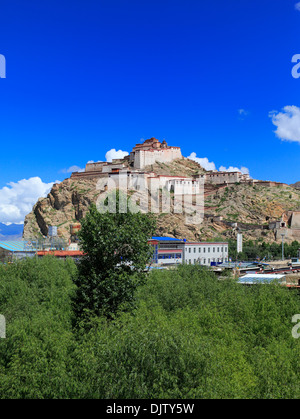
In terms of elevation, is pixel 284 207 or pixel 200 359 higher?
pixel 284 207

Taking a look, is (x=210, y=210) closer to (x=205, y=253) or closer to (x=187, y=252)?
(x=205, y=253)

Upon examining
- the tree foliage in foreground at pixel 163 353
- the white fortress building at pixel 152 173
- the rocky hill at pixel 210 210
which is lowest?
the tree foliage in foreground at pixel 163 353

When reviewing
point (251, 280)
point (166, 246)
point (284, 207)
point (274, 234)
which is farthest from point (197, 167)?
point (251, 280)

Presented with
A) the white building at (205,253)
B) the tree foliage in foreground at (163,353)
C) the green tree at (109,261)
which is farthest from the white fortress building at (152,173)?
the tree foliage in foreground at (163,353)

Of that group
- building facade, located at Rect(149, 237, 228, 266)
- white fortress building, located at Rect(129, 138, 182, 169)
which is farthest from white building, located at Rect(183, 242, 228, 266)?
white fortress building, located at Rect(129, 138, 182, 169)

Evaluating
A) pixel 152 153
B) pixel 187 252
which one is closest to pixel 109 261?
pixel 187 252

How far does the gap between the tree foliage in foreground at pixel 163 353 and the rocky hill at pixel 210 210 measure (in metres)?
67.1

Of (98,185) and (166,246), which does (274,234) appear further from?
(98,185)

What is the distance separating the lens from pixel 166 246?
234ft

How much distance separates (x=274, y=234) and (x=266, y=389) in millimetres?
87561

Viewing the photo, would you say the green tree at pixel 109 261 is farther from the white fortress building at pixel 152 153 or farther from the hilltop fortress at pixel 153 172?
the white fortress building at pixel 152 153

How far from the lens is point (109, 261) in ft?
80.6

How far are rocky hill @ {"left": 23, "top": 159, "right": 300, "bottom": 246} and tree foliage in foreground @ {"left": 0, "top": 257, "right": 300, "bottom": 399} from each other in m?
67.1

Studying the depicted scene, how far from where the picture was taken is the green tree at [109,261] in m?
23.6
